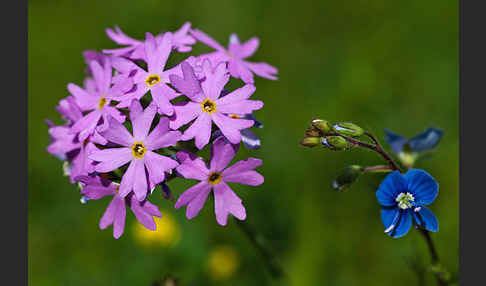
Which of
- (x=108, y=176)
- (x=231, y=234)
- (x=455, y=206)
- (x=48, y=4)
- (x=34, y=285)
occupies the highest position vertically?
(x=48, y=4)

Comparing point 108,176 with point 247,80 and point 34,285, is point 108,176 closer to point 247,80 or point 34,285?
point 247,80

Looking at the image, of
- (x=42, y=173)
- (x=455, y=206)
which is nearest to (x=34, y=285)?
(x=42, y=173)

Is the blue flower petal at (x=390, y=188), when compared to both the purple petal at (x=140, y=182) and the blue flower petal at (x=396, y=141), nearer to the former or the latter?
the blue flower petal at (x=396, y=141)

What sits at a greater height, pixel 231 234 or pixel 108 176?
pixel 108 176

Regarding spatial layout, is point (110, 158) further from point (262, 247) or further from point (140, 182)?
point (262, 247)

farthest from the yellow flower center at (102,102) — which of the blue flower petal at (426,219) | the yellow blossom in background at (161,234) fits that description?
the yellow blossom in background at (161,234)

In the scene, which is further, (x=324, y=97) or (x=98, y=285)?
(x=324, y=97)

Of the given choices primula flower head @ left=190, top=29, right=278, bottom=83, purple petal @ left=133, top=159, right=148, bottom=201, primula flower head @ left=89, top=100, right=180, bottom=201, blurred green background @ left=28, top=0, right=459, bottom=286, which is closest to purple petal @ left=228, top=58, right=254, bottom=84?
primula flower head @ left=190, top=29, right=278, bottom=83
